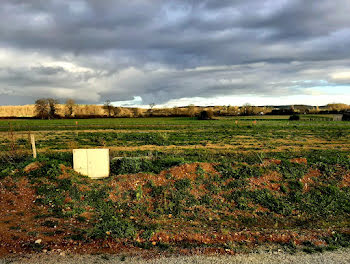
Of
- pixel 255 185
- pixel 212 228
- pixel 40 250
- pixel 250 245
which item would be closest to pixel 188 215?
pixel 212 228

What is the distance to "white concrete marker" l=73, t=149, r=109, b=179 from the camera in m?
13.0

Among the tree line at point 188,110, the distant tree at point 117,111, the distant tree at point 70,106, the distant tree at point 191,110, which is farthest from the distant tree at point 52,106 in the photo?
the distant tree at point 191,110

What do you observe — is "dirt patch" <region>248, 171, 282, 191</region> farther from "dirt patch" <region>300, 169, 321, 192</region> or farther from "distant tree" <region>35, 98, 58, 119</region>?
"distant tree" <region>35, 98, 58, 119</region>

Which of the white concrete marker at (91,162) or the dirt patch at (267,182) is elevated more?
the white concrete marker at (91,162)

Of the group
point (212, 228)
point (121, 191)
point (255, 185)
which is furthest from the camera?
point (255, 185)

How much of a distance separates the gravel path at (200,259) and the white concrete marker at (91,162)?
6.88m

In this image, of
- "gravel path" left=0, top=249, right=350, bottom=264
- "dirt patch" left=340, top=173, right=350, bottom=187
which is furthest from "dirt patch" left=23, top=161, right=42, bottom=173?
"dirt patch" left=340, top=173, right=350, bottom=187

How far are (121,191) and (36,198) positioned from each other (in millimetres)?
3347

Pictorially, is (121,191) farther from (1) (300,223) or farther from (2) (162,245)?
(1) (300,223)

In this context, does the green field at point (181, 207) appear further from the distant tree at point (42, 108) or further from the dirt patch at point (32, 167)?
the distant tree at point (42, 108)

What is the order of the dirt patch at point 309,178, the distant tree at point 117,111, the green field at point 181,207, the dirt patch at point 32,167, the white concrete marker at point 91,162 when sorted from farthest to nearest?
1. the distant tree at point 117,111
2. the white concrete marker at point 91,162
3. the dirt patch at point 32,167
4. the dirt patch at point 309,178
5. the green field at point 181,207

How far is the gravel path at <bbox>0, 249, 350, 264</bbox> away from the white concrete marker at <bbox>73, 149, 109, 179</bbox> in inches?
271

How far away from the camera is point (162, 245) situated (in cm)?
701

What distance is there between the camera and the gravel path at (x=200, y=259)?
6.16 meters
